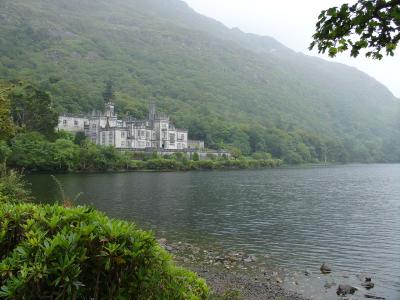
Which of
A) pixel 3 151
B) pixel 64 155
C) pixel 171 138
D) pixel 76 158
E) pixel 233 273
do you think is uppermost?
pixel 171 138

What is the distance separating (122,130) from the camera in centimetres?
12188

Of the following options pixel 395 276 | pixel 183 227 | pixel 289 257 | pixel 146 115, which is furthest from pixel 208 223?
pixel 146 115

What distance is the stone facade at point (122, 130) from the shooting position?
120812 mm

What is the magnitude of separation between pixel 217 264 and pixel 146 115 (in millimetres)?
152857

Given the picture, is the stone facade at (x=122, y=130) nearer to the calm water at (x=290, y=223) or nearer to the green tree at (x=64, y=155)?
the green tree at (x=64, y=155)

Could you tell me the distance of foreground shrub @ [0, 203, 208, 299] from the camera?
18.0ft

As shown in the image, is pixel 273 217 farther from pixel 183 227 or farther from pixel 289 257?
pixel 289 257

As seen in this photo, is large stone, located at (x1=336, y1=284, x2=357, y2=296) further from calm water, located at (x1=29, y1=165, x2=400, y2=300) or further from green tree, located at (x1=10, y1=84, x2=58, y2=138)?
green tree, located at (x1=10, y1=84, x2=58, y2=138)

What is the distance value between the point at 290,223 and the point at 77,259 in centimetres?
2857

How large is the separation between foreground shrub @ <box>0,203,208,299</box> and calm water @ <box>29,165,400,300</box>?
11973 mm

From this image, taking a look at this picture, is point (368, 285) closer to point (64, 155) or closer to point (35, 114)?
point (64, 155)

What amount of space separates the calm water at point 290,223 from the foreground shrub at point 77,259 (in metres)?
12.0

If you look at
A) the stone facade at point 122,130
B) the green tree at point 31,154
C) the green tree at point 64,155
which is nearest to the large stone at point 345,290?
the green tree at point 31,154

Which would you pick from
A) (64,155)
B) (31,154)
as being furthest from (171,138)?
(31,154)
